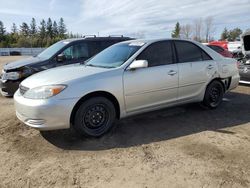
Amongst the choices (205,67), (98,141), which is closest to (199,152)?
(98,141)

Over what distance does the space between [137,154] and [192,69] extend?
2465mm

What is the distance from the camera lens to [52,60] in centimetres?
789

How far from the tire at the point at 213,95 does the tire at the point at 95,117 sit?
242 centimetres

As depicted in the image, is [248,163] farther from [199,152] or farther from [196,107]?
[196,107]

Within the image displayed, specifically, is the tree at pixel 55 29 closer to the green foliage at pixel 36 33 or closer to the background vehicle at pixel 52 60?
the green foliage at pixel 36 33

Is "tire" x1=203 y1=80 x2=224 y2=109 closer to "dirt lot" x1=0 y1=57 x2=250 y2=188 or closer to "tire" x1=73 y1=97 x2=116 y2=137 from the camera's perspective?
"dirt lot" x1=0 y1=57 x2=250 y2=188

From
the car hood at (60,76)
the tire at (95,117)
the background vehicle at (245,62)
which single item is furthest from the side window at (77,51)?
the background vehicle at (245,62)

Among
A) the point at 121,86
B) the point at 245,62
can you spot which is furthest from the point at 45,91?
the point at 245,62

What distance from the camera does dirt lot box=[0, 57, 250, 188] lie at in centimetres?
344

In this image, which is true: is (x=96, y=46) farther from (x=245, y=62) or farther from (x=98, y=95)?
(x=245, y=62)

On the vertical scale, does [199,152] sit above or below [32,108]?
below

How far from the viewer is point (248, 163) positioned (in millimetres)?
3801

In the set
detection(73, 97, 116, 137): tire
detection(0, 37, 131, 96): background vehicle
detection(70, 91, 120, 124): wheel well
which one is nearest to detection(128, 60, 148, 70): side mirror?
detection(70, 91, 120, 124): wheel well

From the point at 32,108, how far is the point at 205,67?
361 centimetres
